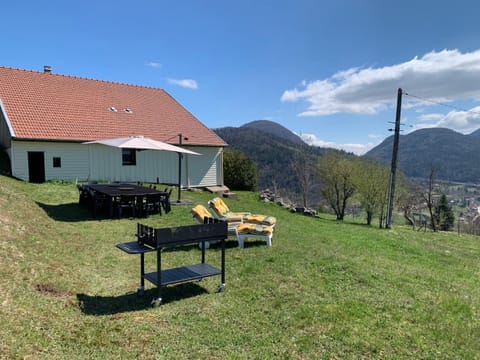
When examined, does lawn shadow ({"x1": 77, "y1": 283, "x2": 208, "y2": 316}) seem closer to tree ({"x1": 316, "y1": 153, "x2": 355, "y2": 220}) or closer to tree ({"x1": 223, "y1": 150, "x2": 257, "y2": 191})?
tree ({"x1": 223, "y1": 150, "x2": 257, "y2": 191})

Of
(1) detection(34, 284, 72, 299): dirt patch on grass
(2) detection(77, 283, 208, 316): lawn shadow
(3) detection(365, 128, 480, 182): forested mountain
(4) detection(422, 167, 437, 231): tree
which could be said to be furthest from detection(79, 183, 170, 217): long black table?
(3) detection(365, 128, 480, 182): forested mountain

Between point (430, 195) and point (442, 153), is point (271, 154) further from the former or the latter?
point (442, 153)

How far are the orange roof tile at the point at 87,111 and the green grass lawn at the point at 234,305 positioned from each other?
1008cm

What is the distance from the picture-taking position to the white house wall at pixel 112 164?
15.8 m

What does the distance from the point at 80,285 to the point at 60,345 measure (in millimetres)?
1854

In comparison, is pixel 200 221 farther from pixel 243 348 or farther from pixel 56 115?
pixel 56 115

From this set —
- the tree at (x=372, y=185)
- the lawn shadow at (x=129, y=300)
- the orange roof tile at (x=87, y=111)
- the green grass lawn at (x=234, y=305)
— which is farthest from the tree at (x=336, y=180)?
the lawn shadow at (x=129, y=300)

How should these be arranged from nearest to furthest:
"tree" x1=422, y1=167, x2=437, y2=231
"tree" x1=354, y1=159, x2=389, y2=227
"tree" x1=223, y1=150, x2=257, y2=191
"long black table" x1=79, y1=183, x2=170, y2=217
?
1. "long black table" x1=79, y1=183, x2=170, y2=217
2. "tree" x1=223, y1=150, x2=257, y2=191
3. "tree" x1=354, y1=159, x2=389, y2=227
4. "tree" x1=422, y1=167, x2=437, y2=231

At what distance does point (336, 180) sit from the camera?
27.4 meters

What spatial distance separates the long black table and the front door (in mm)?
5920

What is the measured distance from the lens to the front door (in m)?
16.0

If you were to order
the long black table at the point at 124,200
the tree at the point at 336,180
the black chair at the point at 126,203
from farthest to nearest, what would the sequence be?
the tree at the point at 336,180, the black chair at the point at 126,203, the long black table at the point at 124,200

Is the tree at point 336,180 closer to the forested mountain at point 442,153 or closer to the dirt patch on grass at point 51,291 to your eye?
the dirt patch on grass at point 51,291

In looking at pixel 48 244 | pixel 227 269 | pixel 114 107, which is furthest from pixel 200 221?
pixel 114 107
